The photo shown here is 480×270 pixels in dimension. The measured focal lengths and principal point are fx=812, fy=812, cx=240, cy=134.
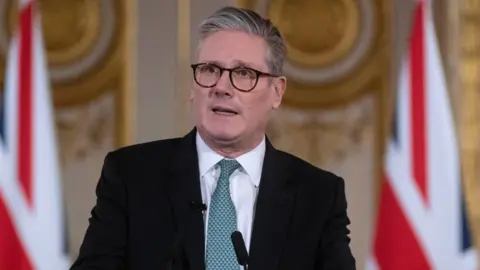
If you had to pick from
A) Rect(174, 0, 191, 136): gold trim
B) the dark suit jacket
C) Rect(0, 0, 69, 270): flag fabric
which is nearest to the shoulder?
the dark suit jacket

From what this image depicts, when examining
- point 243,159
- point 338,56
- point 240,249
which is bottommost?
point 240,249

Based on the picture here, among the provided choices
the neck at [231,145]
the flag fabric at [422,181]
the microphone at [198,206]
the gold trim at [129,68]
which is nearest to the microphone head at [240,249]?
the microphone at [198,206]

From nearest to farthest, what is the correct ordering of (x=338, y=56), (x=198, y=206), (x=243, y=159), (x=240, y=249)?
(x=240, y=249), (x=198, y=206), (x=243, y=159), (x=338, y=56)

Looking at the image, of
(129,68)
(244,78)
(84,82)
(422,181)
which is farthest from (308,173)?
(84,82)

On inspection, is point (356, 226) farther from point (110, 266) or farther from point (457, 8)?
point (110, 266)

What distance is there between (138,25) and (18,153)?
1055 millimetres

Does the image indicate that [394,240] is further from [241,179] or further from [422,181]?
[241,179]

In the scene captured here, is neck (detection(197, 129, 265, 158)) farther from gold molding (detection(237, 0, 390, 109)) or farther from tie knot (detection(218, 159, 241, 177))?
gold molding (detection(237, 0, 390, 109))

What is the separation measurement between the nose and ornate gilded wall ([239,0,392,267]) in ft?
7.93

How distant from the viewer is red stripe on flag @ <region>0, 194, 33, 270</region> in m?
2.96

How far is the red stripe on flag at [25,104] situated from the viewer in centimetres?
301

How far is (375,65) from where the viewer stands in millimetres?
3791

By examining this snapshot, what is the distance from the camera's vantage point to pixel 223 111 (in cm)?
140

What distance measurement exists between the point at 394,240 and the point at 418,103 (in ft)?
1.72
